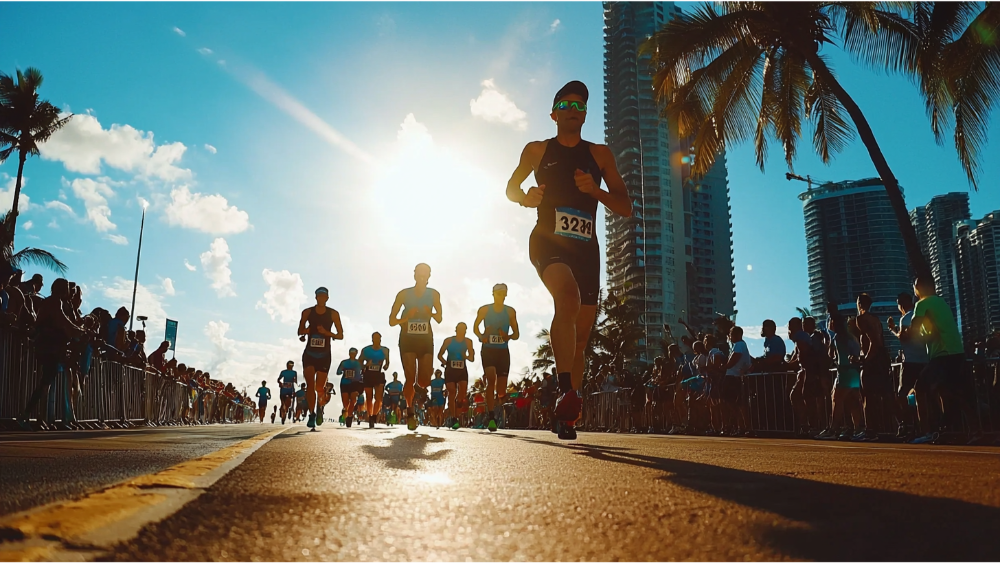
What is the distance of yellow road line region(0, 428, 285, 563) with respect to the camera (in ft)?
3.37

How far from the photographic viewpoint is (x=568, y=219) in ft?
18.5

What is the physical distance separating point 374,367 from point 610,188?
30.1ft

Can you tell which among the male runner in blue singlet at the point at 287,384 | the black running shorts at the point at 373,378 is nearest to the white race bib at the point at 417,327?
the black running shorts at the point at 373,378

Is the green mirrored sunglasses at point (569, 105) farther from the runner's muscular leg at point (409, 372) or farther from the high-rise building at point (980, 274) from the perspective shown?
the high-rise building at point (980, 274)

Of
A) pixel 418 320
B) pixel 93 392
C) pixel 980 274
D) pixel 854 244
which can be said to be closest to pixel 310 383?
pixel 418 320

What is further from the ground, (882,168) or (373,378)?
(882,168)

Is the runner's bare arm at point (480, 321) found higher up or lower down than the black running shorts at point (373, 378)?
higher up

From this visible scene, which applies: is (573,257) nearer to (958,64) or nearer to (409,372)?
(409,372)

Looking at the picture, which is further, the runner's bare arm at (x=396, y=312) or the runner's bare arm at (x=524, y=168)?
the runner's bare arm at (x=396, y=312)

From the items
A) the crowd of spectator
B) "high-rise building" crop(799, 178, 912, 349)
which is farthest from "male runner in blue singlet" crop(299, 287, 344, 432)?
"high-rise building" crop(799, 178, 912, 349)

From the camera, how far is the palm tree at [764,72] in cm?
1570

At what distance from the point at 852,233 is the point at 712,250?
46.7 metres

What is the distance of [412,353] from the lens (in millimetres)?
10578

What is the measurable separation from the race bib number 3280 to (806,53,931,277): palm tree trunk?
9.75 m
